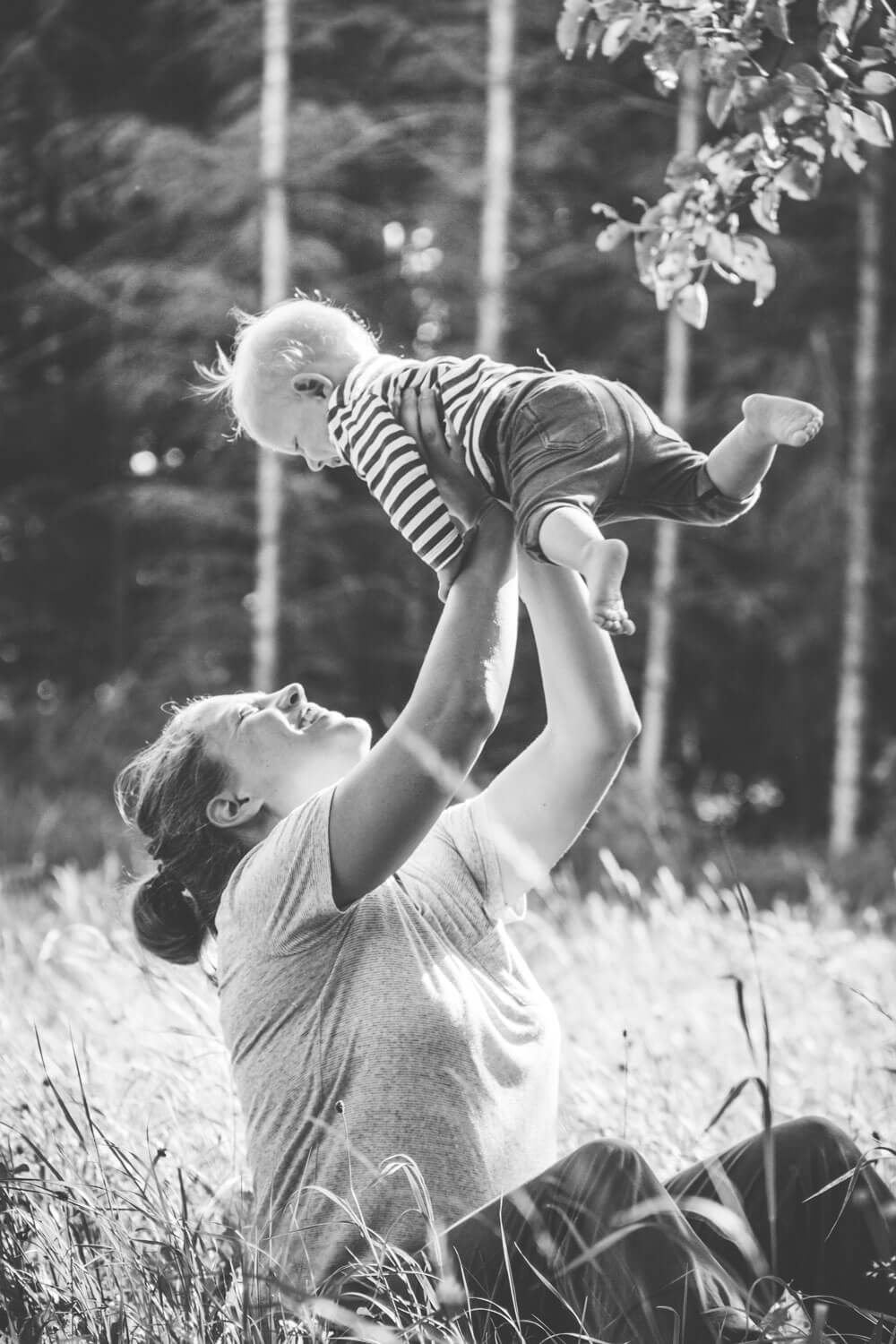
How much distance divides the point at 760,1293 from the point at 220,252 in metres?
10.8

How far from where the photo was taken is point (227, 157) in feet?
35.8

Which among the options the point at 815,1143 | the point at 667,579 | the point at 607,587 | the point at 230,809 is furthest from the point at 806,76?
the point at 667,579

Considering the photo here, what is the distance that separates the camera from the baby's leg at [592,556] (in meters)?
1.58

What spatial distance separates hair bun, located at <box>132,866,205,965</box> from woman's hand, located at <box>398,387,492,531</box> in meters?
0.69

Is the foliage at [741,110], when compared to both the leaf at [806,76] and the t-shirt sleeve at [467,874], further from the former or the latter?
the t-shirt sleeve at [467,874]

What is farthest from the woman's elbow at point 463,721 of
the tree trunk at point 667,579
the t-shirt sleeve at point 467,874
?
the tree trunk at point 667,579

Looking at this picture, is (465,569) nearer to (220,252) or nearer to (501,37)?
(501,37)

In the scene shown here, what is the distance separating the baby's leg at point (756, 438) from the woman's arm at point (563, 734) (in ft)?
1.12

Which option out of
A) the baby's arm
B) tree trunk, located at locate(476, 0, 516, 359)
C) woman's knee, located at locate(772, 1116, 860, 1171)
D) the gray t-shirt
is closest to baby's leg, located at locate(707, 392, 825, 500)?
the baby's arm

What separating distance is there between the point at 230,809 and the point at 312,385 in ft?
2.40

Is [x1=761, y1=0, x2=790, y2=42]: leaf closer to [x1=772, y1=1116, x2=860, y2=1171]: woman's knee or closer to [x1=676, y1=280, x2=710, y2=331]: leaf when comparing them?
[x1=676, y1=280, x2=710, y2=331]: leaf

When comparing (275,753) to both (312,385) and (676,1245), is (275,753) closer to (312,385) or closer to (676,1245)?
(312,385)

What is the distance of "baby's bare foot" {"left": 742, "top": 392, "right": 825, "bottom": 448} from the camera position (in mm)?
1839

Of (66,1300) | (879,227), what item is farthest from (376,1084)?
(879,227)
